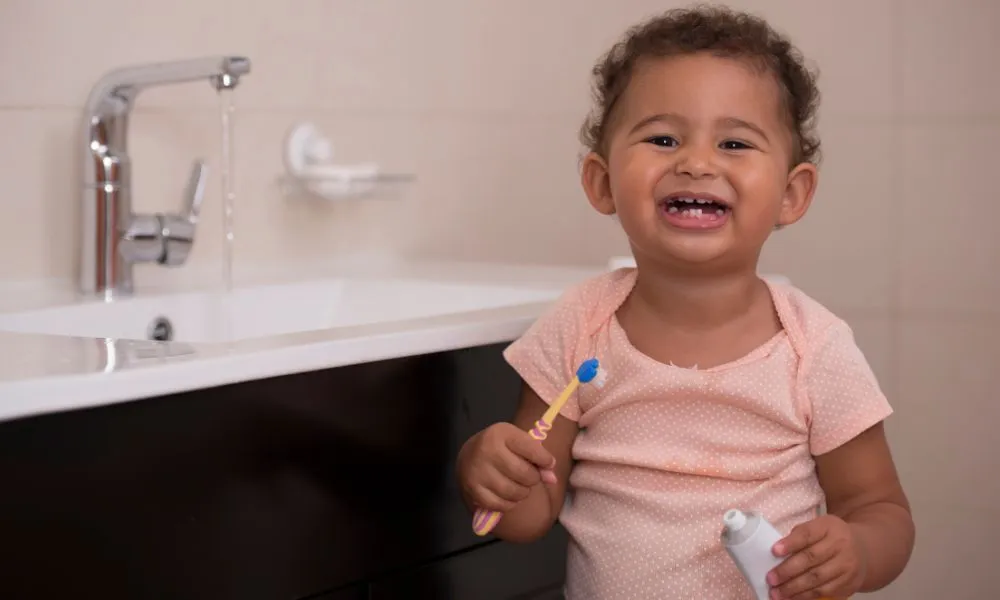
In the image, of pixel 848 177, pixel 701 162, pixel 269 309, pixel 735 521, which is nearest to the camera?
pixel 735 521

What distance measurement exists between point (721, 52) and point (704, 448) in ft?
1.12

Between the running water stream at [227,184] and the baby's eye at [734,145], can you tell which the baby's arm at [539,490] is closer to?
the baby's eye at [734,145]

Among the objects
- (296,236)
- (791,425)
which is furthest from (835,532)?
(296,236)

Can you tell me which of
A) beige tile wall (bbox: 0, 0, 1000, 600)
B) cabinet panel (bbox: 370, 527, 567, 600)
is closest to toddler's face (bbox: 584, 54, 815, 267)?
cabinet panel (bbox: 370, 527, 567, 600)

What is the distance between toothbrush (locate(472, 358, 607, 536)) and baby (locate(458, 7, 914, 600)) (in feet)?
0.03

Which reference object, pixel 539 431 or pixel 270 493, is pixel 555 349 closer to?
pixel 539 431

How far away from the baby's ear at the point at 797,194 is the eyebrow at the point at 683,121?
0.08 meters

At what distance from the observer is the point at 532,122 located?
7.33 ft

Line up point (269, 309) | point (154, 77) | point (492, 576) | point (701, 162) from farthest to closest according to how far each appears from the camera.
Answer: point (269, 309) → point (154, 77) → point (492, 576) → point (701, 162)

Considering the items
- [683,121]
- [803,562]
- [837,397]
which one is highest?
[683,121]

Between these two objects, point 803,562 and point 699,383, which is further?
point 699,383

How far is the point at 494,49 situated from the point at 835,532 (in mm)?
1237

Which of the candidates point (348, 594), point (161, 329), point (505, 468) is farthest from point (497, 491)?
point (161, 329)

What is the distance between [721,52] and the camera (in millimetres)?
1200
